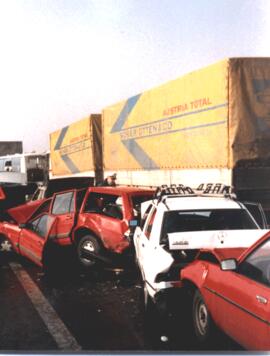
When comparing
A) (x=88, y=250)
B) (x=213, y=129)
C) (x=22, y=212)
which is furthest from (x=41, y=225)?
(x=213, y=129)

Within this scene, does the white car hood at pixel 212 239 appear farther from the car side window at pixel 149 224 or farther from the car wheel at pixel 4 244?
the car wheel at pixel 4 244

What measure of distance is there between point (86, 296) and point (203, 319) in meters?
2.73

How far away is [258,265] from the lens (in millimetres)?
4281

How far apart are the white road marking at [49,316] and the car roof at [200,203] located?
79.8 inches

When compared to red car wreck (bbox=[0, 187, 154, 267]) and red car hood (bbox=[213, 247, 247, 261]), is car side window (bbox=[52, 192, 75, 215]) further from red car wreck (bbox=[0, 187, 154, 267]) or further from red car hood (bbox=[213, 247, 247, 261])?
red car hood (bbox=[213, 247, 247, 261])

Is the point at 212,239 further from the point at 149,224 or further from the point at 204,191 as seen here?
the point at 204,191

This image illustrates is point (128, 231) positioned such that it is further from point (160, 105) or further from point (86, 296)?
point (160, 105)

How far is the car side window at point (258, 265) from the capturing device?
411 cm

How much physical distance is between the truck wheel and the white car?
1799 mm

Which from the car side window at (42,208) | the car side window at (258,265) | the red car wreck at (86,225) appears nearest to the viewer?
the car side window at (258,265)

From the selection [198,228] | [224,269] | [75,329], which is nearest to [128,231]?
[198,228]

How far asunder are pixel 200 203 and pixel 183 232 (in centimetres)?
78

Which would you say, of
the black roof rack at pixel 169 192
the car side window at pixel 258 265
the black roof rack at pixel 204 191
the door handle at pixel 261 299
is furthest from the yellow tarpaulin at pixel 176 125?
the door handle at pixel 261 299

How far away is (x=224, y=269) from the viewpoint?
4.34 m
